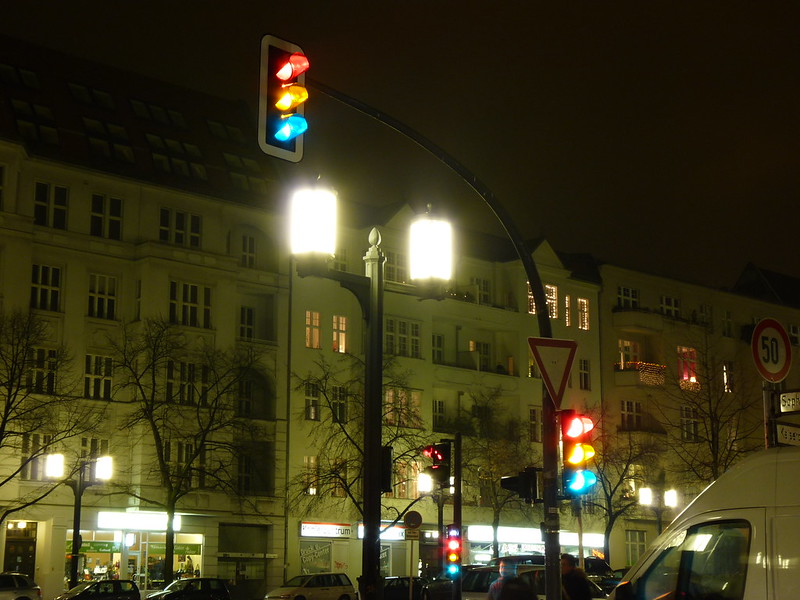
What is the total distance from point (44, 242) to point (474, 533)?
2626cm

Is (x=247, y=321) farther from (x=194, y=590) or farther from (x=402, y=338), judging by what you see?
(x=194, y=590)

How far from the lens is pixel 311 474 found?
50.8 m

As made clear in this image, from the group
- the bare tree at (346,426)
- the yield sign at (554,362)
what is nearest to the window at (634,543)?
the bare tree at (346,426)

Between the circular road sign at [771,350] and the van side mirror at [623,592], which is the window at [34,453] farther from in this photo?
the van side mirror at [623,592]

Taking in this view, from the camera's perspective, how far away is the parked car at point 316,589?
140 feet

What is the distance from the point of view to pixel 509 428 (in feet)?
197

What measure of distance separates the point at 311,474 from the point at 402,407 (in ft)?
16.6

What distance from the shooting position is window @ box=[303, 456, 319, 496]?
4950 cm

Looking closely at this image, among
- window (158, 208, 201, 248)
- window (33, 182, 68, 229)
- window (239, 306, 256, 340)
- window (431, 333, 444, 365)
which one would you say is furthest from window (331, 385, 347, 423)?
window (33, 182, 68, 229)

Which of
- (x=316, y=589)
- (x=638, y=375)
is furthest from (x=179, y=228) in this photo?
(x=638, y=375)

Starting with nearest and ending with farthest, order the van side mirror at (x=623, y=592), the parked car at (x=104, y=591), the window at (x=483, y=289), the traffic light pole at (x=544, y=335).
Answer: the van side mirror at (x=623, y=592) < the traffic light pole at (x=544, y=335) < the parked car at (x=104, y=591) < the window at (x=483, y=289)

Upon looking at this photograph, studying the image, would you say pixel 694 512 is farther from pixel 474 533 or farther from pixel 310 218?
pixel 474 533

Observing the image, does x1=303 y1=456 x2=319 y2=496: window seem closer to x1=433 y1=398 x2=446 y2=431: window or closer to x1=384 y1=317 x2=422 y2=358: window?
x1=384 y1=317 x2=422 y2=358: window

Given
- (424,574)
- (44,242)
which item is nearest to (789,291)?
(424,574)
